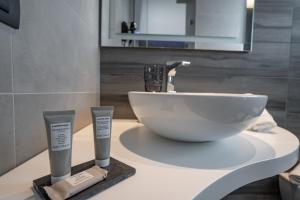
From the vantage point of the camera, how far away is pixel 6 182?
33 cm

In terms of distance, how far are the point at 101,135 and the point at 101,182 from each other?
0.31 ft

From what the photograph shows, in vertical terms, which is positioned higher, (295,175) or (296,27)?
(296,27)

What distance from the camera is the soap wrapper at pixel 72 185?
0.26m

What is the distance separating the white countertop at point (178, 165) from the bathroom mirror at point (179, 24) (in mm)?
517

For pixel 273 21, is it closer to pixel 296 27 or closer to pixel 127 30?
pixel 296 27

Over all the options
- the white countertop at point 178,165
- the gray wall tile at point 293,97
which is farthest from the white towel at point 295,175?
the white countertop at point 178,165

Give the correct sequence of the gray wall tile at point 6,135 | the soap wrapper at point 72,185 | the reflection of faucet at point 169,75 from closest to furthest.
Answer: the soap wrapper at point 72,185 → the gray wall tile at point 6,135 → the reflection of faucet at point 169,75

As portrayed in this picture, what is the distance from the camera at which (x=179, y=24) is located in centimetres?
97

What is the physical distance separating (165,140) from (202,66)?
1.78ft

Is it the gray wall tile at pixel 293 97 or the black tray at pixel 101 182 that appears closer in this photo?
the black tray at pixel 101 182

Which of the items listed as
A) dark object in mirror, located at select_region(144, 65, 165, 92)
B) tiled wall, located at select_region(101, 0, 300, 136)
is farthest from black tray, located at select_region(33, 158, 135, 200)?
tiled wall, located at select_region(101, 0, 300, 136)

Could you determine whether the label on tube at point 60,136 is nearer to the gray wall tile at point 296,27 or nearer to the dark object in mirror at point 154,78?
the dark object in mirror at point 154,78

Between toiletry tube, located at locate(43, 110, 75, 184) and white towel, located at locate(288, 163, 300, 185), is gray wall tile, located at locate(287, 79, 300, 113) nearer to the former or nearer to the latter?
white towel, located at locate(288, 163, 300, 185)

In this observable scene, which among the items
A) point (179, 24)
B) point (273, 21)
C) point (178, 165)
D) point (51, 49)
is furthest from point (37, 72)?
point (273, 21)
